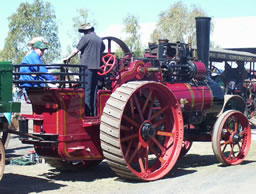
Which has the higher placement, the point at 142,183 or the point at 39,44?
the point at 39,44

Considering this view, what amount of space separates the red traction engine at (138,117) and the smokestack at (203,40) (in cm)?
26

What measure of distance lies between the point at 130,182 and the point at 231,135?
7.33 feet

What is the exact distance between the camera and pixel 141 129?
6.61 meters

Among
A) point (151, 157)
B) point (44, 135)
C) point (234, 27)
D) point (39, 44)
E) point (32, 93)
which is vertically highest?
point (234, 27)

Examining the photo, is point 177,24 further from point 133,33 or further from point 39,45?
point 39,45

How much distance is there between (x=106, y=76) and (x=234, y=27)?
3158 centimetres

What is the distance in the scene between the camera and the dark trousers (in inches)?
257

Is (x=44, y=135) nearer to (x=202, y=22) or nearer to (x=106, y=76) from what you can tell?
(x=106, y=76)

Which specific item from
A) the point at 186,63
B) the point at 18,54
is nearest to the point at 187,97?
the point at 186,63

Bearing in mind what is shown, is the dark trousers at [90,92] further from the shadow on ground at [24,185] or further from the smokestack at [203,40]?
the smokestack at [203,40]

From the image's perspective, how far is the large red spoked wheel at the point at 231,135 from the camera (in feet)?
24.7

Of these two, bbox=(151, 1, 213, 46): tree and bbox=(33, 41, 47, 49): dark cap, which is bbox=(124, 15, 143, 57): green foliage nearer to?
bbox=(151, 1, 213, 46): tree

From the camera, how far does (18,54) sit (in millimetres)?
21641

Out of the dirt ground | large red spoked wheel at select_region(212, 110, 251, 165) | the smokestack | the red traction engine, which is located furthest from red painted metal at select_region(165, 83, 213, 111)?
the dirt ground
